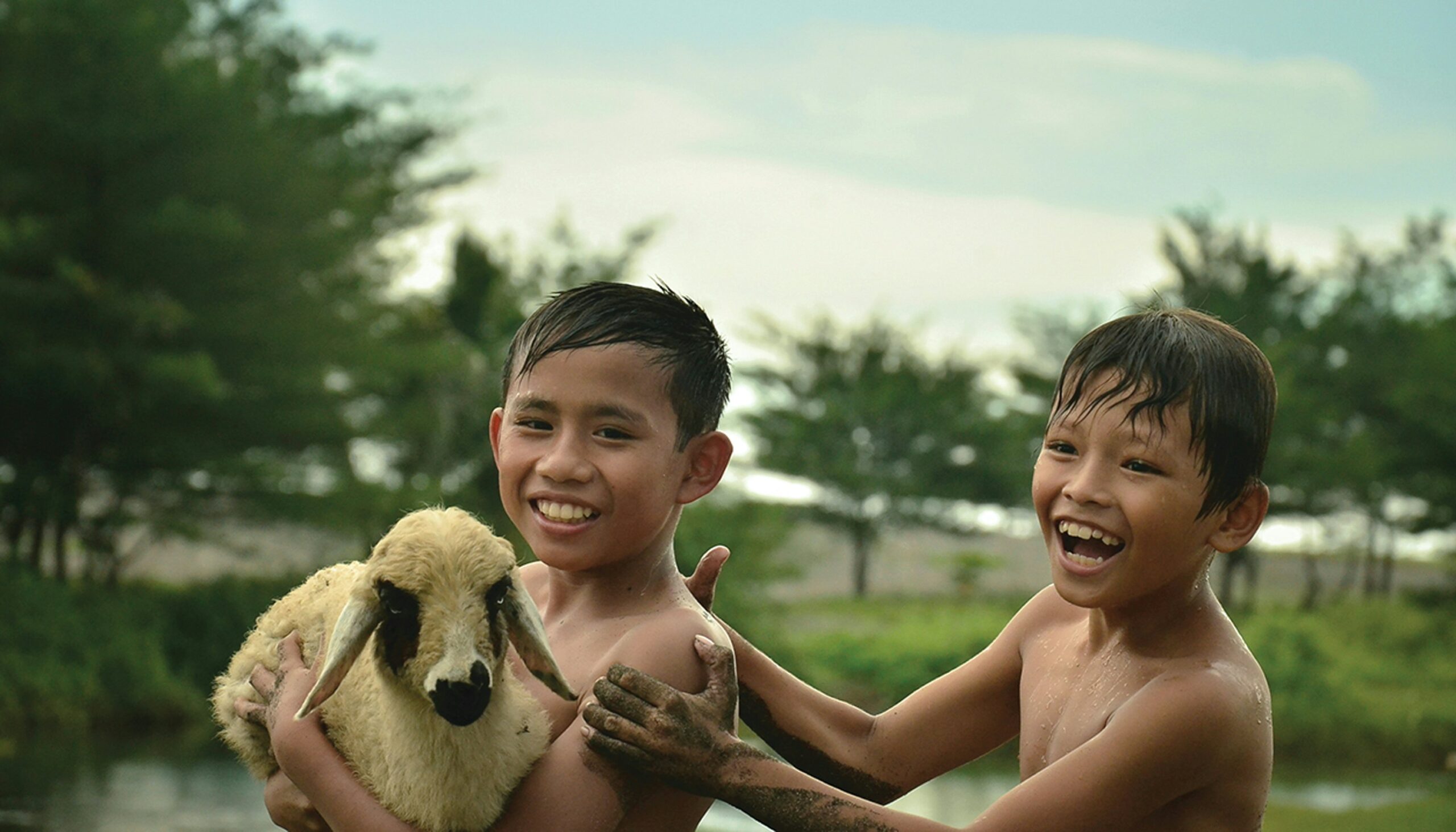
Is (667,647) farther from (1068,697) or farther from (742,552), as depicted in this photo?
(742,552)

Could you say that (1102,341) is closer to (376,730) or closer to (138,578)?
(376,730)

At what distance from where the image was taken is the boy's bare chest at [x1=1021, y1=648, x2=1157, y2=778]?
2.95 m

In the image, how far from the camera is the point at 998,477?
33500 mm

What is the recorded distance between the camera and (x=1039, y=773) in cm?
285

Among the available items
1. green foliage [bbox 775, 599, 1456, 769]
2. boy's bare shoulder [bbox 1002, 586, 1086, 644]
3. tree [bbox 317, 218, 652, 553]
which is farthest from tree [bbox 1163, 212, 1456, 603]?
boy's bare shoulder [bbox 1002, 586, 1086, 644]

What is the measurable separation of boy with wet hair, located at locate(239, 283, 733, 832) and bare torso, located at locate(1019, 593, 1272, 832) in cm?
75

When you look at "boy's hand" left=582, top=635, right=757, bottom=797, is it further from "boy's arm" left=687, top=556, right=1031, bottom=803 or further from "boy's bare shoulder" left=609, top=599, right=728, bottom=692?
"boy's arm" left=687, top=556, right=1031, bottom=803

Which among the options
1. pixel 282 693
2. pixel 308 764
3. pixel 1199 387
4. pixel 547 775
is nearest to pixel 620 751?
pixel 547 775

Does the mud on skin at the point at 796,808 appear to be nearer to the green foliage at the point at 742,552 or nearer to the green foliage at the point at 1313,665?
the green foliage at the point at 1313,665

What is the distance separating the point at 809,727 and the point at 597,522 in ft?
3.05

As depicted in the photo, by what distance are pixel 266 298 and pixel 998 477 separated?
19.1 meters

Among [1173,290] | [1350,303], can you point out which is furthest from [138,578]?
[1350,303]

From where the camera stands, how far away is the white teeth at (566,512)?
2.98m

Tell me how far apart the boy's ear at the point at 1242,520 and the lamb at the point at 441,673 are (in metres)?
1.35
